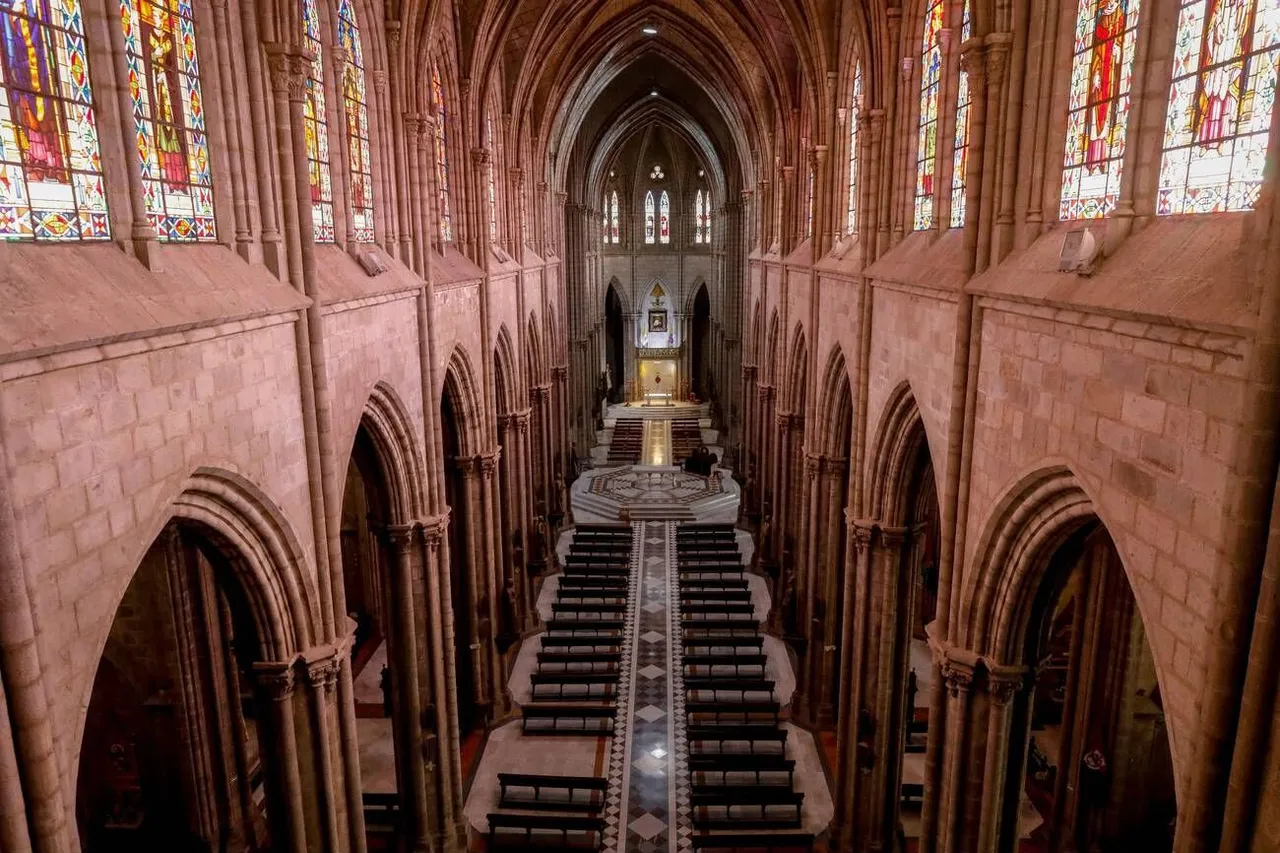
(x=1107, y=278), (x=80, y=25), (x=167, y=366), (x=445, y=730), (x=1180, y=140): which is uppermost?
(x=80, y=25)

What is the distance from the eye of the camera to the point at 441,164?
15617 mm

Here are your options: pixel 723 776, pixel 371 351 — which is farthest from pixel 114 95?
pixel 723 776

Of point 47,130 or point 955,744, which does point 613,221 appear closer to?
point 955,744

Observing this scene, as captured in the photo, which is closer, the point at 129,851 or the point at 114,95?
the point at 114,95

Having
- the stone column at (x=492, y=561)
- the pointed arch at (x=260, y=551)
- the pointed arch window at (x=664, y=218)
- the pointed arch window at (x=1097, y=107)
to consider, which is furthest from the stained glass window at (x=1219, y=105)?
the pointed arch window at (x=664, y=218)

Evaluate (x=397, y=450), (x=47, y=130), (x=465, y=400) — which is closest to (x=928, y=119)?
(x=397, y=450)

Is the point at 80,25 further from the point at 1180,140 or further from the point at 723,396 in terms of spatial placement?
the point at 723,396

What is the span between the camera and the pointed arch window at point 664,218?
47656 mm

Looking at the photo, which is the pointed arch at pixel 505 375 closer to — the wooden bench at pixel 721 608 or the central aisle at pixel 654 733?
the central aisle at pixel 654 733

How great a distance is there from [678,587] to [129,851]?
14388mm

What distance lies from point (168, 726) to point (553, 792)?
6.47m

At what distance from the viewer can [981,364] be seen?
870 cm

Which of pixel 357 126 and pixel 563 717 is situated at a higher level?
pixel 357 126

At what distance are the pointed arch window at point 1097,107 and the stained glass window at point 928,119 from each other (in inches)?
125
